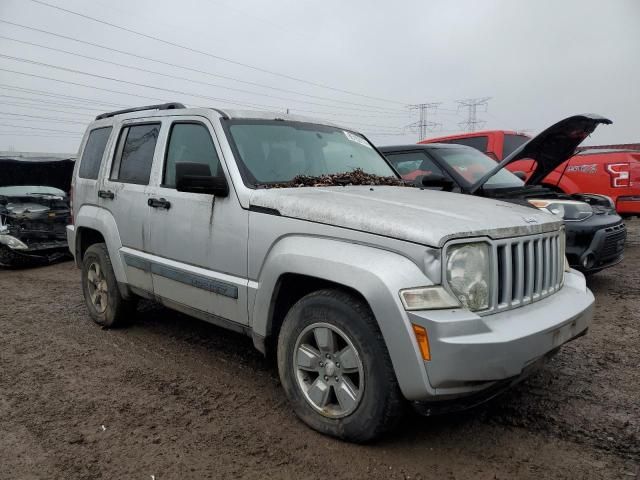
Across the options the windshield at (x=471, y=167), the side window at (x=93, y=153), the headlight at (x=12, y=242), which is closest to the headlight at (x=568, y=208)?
the windshield at (x=471, y=167)

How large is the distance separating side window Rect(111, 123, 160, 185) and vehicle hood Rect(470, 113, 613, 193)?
320cm

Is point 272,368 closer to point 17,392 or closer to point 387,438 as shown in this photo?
point 387,438

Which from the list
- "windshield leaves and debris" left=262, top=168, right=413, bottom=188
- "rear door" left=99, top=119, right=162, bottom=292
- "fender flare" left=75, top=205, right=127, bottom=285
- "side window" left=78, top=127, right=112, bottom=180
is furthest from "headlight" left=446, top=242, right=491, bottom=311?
Answer: "side window" left=78, top=127, right=112, bottom=180

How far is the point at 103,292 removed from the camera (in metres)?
4.75

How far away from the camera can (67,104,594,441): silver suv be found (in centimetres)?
233

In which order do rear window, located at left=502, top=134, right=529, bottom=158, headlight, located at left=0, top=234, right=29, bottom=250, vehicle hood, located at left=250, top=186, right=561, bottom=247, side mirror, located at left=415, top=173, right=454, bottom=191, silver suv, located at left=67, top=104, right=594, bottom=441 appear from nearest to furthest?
silver suv, located at left=67, top=104, right=594, bottom=441
vehicle hood, located at left=250, top=186, right=561, bottom=247
side mirror, located at left=415, top=173, right=454, bottom=191
rear window, located at left=502, top=134, right=529, bottom=158
headlight, located at left=0, top=234, right=29, bottom=250

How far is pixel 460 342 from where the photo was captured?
2.22 m

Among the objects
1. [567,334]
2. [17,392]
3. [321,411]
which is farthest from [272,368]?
[567,334]

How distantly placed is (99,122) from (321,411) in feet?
A: 12.6

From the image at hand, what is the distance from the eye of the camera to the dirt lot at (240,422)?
2.51m

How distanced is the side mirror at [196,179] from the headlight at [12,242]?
6.88m

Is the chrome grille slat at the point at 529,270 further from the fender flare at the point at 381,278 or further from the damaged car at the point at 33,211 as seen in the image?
the damaged car at the point at 33,211

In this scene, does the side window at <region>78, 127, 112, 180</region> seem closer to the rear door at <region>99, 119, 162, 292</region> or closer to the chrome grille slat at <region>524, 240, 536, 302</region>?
the rear door at <region>99, 119, 162, 292</region>

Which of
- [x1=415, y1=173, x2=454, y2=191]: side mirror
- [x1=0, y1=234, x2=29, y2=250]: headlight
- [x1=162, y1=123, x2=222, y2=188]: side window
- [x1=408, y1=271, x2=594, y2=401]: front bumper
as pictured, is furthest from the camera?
[x1=0, y1=234, x2=29, y2=250]: headlight
